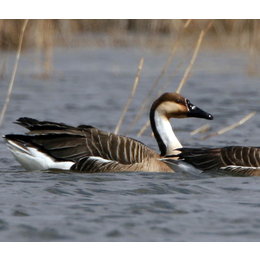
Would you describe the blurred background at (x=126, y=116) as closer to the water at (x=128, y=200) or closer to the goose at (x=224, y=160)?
the water at (x=128, y=200)

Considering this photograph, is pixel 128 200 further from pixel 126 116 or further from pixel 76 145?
pixel 126 116

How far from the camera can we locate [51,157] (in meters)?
7.85

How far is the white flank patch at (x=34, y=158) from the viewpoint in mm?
7793

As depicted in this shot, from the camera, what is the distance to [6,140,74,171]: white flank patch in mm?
7793

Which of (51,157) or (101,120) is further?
(101,120)

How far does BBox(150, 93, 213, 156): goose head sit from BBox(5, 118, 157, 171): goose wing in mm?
A: 738

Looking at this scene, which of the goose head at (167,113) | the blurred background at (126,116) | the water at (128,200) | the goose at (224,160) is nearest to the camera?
the water at (128,200)

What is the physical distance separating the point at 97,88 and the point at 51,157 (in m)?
9.18

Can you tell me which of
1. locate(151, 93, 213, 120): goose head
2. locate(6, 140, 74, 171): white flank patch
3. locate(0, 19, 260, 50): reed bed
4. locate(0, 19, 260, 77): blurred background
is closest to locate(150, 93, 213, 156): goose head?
locate(151, 93, 213, 120): goose head

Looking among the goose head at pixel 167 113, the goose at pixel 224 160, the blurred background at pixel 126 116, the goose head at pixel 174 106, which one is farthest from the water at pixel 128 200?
the goose head at pixel 174 106

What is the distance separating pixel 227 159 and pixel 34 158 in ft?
8.11

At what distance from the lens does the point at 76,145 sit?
7.89 meters

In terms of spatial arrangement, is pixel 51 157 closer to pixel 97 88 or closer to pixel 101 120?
pixel 101 120

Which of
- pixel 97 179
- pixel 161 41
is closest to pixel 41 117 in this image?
pixel 97 179
